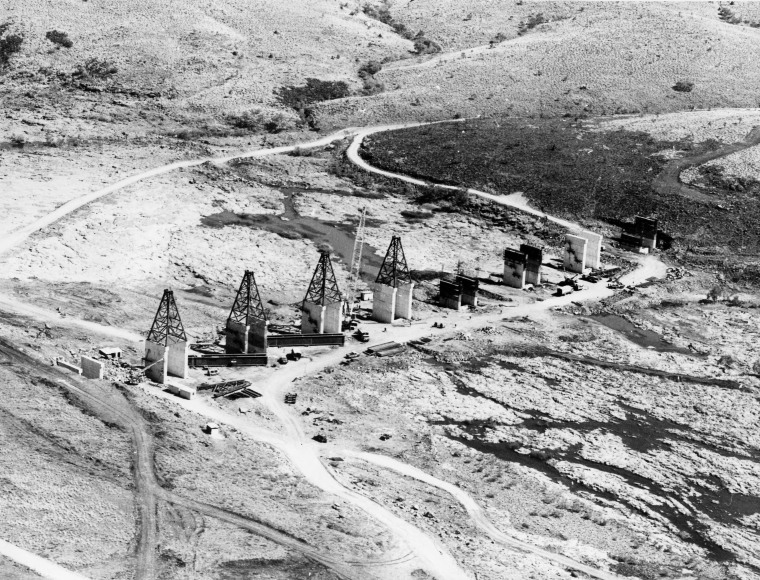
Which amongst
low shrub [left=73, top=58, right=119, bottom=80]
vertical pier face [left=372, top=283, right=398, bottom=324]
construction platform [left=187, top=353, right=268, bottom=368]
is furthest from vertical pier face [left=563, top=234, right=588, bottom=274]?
low shrub [left=73, top=58, right=119, bottom=80]

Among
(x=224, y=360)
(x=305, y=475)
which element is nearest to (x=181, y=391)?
(x=224, y=360)

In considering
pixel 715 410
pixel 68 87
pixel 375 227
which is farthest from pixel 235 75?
pixel 715 410

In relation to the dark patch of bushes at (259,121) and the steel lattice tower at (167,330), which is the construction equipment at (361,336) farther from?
the dark patch of bushes at (259,121)

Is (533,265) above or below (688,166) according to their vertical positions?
below

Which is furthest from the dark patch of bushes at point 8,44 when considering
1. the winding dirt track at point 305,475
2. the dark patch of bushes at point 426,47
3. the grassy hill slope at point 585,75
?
the winding dirt track at point 305,475

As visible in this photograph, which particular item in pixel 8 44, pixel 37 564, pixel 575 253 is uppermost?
pixel 8 44

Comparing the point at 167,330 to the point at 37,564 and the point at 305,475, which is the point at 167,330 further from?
the point at 37,564
